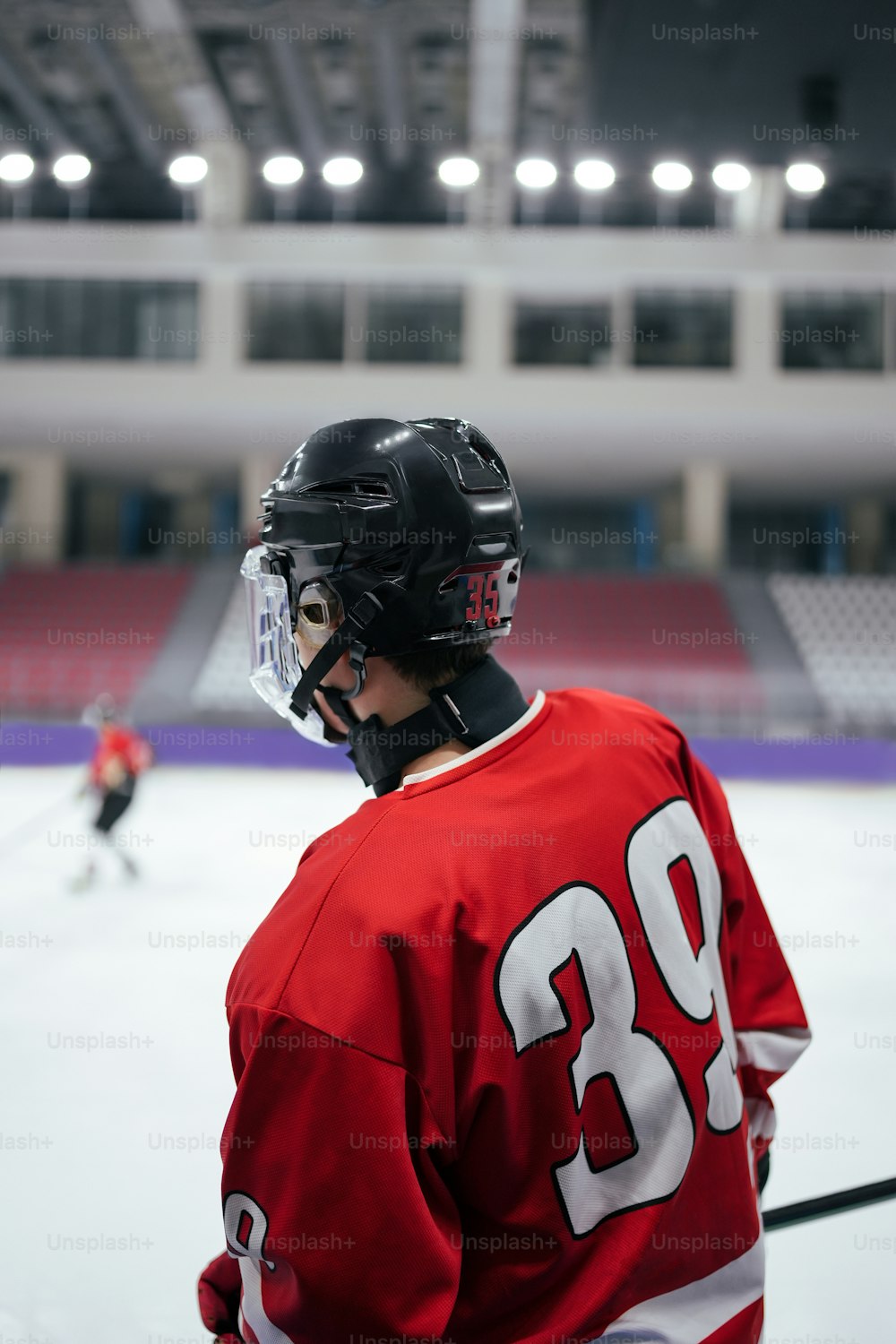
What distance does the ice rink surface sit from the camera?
187cm

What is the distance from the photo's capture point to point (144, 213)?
14.8 m

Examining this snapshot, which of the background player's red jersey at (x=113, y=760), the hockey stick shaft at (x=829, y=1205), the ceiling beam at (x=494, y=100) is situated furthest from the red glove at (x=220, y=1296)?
the ceiling beam at (x=494, y=100)

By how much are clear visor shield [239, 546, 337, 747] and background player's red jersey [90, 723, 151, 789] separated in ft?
15.4

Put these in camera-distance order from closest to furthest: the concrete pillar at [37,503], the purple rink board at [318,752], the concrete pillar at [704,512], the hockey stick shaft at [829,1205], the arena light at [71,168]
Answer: the hockey stick shaft at [829,1205] < the purple rink board at [318,752] < the arena light at [71,168] < the concrete pillar at [704,512] < the concrete pillar at [37,503]

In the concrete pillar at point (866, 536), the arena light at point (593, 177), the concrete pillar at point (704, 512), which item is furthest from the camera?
the concrete pillar at point (866, 536)

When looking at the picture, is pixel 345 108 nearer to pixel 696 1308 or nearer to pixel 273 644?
pixel 273 644

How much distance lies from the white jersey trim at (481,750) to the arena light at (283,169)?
39.0ft

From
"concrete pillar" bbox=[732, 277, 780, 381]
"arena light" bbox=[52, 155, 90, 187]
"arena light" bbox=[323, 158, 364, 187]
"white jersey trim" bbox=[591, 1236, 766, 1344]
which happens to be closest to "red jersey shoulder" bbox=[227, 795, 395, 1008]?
"white jersey trim" bbox=[591, 1236, 766, 1344]

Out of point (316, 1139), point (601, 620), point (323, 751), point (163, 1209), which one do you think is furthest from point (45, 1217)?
point (601, 620)

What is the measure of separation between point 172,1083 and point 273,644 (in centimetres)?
209

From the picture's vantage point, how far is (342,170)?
38.9 feet

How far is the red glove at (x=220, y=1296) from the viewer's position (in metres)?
1.01

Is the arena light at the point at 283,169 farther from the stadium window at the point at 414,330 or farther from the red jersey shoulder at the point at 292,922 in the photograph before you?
the red jersey shoulder at the point at 292,922

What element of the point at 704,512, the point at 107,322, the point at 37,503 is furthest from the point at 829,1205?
the point at 37,503
